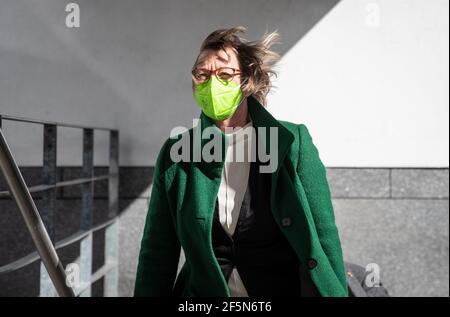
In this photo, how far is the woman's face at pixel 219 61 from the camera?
1809 mm

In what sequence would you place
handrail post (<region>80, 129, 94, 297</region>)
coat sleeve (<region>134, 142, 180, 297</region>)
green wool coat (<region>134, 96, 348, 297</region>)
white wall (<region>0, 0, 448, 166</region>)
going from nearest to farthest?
green wool coat (<region>134, 96, 348, 297</region>), coat sleeve (<region>134, 142, 180, 297</region>), handrail post (<region>80, 129, 94, 297</region>), white wall (<region>0, 0, 448, 166</region>)

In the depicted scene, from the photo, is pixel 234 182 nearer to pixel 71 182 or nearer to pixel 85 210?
pixel 71 182

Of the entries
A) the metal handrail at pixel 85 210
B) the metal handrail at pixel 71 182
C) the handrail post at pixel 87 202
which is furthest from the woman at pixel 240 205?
the handrail post at pixel 87 202

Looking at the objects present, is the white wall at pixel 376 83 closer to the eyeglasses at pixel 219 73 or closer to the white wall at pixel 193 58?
the white wall at pixel 193 58

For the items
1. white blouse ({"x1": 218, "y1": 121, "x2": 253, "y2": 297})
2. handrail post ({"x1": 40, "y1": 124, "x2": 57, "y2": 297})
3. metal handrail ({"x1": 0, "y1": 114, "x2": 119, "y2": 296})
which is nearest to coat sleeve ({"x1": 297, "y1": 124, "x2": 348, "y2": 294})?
white blouse ({"x1": 218, "y1": 121, "x2": 253, "y2": 297})

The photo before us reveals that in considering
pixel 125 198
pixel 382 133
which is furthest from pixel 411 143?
pixel 125 198

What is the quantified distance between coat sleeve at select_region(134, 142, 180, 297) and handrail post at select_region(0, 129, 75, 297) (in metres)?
0.24

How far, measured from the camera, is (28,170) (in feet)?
13.1

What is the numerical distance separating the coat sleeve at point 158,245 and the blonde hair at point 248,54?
32 centimetres

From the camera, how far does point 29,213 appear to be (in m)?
1.78

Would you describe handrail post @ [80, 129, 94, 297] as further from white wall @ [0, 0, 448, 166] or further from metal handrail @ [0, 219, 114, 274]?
white wall @ [0, 0, 448, 166]

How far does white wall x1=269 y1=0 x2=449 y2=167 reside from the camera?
4023mm

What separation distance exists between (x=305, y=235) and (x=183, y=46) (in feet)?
8.15
